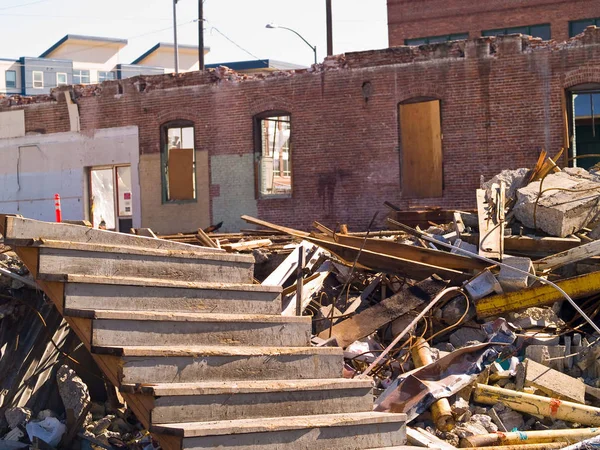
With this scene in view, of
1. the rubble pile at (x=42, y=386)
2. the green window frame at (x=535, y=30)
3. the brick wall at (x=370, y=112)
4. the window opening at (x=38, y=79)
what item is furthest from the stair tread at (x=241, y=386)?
the window opening at (x=38, y=79)

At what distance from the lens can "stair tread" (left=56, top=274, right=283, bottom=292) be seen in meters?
5.80

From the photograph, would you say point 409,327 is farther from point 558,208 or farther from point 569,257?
point 558,208

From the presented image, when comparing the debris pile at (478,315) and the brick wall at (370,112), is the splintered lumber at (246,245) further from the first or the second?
the brick wall at (370,112)

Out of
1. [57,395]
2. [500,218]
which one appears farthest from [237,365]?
[500,218]

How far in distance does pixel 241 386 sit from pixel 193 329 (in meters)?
0.51

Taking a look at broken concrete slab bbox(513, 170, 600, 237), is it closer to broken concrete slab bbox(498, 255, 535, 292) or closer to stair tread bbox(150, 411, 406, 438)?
broken concrete slab bbox(498, 255, 535, 292)

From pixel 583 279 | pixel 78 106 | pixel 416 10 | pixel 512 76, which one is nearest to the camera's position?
pixel 583 279

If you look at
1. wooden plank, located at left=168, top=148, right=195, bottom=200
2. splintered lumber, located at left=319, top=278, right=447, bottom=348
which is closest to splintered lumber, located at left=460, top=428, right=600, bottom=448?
splintered lumber, located at left=319, top=278, right=447, bottom=348

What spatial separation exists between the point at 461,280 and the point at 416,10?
26.0 m

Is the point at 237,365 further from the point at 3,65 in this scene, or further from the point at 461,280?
the point at 3,65

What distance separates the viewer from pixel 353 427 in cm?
604

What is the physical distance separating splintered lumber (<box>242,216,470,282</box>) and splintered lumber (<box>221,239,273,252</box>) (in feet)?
5.03

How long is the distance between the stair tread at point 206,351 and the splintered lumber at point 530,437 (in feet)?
4.49

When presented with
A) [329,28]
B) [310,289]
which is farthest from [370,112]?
[310,289]
